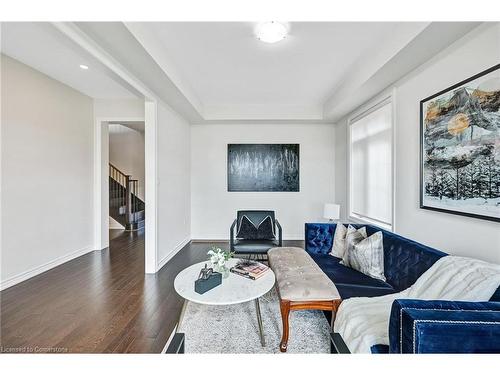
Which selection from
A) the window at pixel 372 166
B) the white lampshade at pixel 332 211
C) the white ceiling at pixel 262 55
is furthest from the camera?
the white lampshade at pixel 332 211

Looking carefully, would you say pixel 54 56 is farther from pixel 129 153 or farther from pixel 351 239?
pixel 129 153

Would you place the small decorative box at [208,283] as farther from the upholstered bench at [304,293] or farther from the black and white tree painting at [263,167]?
the black and white tree painting at [263,167]

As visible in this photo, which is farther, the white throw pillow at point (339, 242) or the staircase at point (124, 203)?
the staircase at point (124, 203)

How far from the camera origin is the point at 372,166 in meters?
3.39

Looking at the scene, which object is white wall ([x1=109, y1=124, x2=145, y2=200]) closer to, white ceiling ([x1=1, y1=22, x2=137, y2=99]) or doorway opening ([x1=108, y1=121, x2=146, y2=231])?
doorway opening ([x1=108, y1=121, x2=146, y2=231])

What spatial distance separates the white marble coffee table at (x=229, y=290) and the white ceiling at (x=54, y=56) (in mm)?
2093

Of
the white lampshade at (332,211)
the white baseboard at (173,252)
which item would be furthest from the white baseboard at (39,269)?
the white lampshade at (332,211)

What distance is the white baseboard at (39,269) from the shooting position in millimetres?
2736

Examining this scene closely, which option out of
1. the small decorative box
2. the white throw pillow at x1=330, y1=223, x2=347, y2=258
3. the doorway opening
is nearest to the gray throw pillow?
the white throw pillow at x1=330, y1=223, x2=347, y2=258

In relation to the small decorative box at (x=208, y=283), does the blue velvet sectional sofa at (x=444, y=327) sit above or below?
above

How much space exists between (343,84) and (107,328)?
4042 millimetres

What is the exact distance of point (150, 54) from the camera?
2154 millimetres
